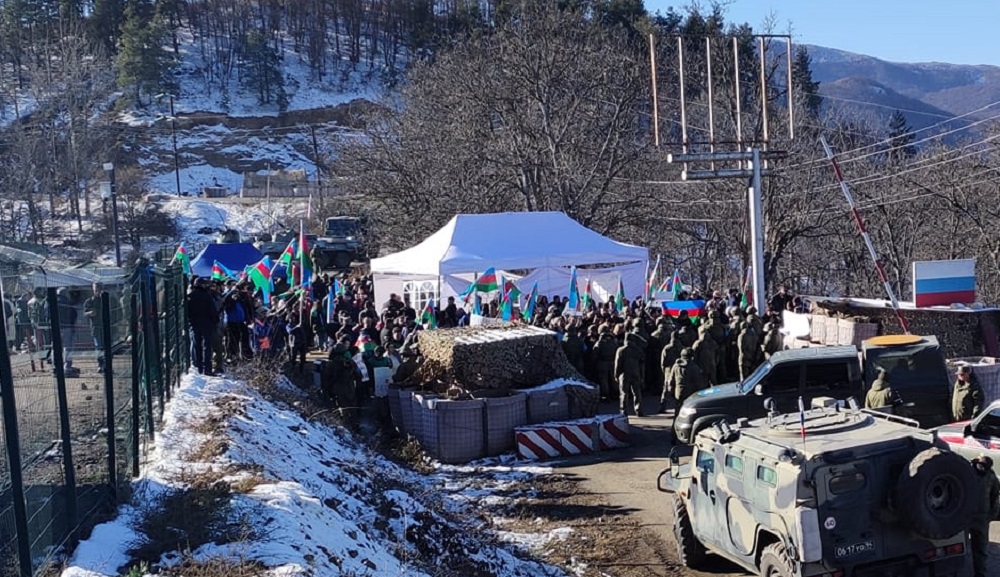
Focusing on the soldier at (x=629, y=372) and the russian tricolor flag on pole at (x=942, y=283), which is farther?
the russian tricolor flag on pole at (x=942, y=283)

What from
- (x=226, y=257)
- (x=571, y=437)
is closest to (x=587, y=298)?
(x=571, y=437)

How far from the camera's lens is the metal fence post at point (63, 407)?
7.05 m

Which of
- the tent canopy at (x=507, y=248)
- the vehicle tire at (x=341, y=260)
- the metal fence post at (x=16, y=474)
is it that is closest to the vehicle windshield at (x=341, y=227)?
the vehicle tire at (x=341, y=260)

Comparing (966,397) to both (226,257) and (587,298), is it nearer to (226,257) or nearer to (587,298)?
(587,298)

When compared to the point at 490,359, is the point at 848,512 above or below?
below

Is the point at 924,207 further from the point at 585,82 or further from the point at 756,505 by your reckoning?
the point at 756,505

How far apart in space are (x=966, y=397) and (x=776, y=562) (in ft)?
22.4

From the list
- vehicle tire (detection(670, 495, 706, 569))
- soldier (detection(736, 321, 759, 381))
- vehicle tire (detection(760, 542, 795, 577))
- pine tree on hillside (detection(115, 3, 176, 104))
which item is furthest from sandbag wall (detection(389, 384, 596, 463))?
pine tree on hillside (detection(115, 3, 176, 104))

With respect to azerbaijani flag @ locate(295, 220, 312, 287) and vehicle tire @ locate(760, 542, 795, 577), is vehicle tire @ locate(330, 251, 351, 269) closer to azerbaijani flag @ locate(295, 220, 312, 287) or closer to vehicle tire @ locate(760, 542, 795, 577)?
azerbaijani flag @ locate(295, 220, 312, 287)

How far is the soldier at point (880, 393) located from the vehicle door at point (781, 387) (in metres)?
1.01

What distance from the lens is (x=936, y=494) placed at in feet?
27.0

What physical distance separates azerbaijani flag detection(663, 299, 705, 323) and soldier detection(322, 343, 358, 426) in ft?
30.0

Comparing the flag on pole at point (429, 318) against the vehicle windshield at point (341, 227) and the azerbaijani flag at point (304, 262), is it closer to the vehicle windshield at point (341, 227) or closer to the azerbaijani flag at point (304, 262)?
the azerbaijani flag at point (304, 262)

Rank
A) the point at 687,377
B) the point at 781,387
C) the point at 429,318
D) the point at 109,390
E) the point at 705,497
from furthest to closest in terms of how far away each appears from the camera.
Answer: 1. the point at 429,318
2. the point at 687,377
3. the point at 781,387
4. the point at 705,497
5. the point at 109,390
